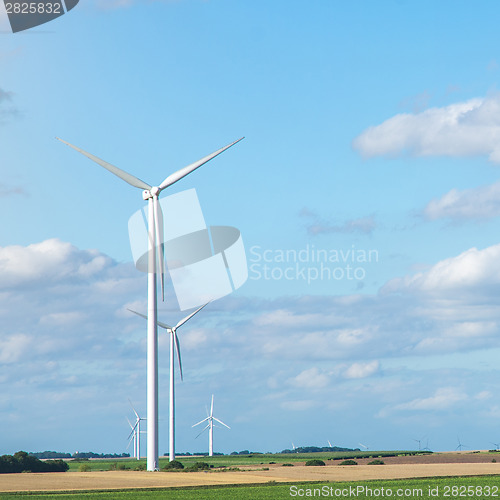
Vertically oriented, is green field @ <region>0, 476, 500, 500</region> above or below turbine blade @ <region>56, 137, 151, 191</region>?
below

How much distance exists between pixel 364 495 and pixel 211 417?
13203cm

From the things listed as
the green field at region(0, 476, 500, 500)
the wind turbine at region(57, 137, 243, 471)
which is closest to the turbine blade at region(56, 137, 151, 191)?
the wind turbine at region(57, 137, 243, 471)

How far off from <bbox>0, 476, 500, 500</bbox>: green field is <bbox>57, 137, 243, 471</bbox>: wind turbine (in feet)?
52.9

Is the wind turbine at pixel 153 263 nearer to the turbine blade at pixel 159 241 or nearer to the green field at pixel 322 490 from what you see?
the turbine blade at pixel 159 241

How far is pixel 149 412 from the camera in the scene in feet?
309

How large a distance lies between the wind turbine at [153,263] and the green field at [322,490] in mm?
16132

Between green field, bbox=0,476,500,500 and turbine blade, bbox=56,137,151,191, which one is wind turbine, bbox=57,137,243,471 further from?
green field, bbox=0,476,500,500

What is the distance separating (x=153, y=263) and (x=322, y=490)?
37.0 m

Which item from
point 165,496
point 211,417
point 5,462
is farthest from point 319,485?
point 211,417

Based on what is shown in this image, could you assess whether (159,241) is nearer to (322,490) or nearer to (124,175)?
(124,175)

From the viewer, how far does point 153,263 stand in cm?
9806

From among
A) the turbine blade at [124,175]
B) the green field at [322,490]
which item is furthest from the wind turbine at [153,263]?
the green field at [322,490]

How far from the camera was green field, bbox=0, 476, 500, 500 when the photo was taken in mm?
68750

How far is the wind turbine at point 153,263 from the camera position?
94.6 meters
